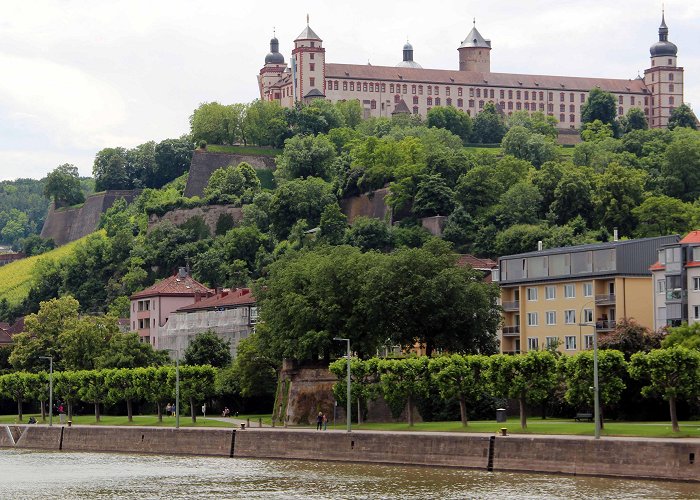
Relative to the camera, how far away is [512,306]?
11519 cm

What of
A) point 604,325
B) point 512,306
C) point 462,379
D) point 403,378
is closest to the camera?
point 462,379

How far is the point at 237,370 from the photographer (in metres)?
110

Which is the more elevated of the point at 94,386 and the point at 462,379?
the point at 462,379

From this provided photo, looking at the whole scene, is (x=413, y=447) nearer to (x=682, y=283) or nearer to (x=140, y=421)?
(x=682, y=283)

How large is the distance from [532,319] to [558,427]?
3310cm

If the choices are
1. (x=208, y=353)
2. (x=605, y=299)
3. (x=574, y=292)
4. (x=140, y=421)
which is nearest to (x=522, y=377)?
(x=605, y=299)

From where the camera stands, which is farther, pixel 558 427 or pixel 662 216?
pixel 662 216

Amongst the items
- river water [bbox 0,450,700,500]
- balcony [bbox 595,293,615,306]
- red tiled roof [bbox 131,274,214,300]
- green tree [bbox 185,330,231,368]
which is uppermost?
red tiled roof [bbox 131,274,214,300]

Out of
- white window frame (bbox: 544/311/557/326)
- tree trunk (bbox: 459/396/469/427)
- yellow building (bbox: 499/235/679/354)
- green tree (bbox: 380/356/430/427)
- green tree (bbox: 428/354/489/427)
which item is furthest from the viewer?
white window frame (bbox: 544/311/557/326)

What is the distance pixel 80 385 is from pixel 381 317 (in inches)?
1043

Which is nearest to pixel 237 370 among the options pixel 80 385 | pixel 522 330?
pixel 80 385

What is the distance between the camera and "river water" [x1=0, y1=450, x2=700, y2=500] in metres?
65.6

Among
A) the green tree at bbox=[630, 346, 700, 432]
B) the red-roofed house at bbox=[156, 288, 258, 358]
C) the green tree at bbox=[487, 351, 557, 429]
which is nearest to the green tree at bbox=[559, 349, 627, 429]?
the green tree at bbox=[487, 351, 557, 429]

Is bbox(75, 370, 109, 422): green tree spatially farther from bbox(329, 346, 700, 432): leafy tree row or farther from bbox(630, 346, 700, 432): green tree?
bbox(630, 346, 700, 432): green tree
